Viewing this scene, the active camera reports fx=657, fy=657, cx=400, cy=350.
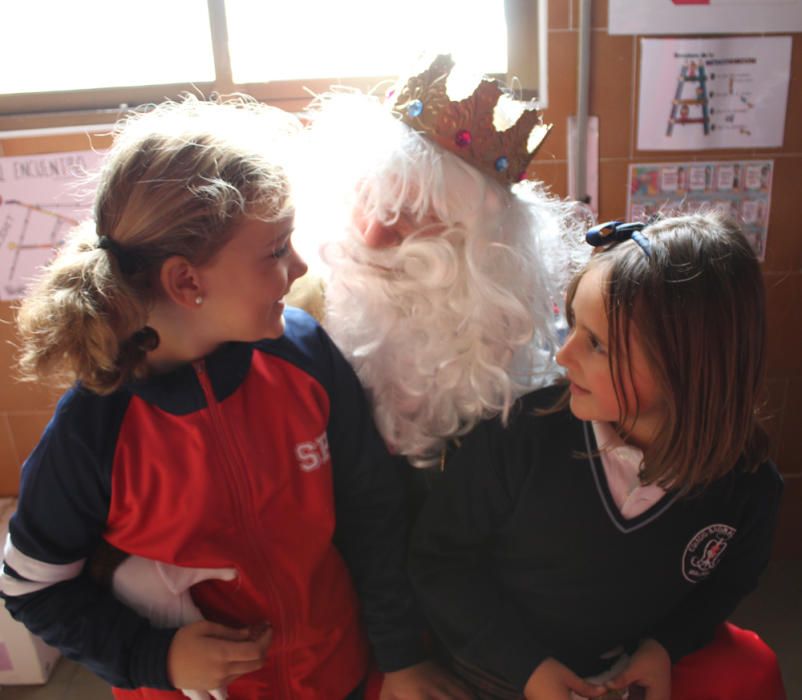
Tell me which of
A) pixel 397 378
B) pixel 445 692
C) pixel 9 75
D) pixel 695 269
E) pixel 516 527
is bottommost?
pixel 445 692

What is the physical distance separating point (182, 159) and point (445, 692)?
84 cm

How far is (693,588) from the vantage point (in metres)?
1.01

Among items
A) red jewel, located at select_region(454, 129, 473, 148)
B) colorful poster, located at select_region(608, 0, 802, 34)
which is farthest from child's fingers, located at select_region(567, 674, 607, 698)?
colorful poster, located at select_region(608, 0, 802, 34)

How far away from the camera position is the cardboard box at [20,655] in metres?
1.46

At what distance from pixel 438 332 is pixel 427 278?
89mm

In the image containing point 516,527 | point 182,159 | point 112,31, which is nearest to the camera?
point 182,159

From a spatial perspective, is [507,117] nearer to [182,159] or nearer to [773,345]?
[182,159]

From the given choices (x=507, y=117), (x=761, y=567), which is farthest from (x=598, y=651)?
(x=507, y=117)

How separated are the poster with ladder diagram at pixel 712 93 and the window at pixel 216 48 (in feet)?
0.91

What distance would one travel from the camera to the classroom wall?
149cm

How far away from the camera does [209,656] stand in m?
0.85

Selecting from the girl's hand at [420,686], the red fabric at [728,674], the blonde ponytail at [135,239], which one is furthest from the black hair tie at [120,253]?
the red fabric at [728,674]

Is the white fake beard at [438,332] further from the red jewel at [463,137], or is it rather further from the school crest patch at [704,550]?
the school crest patch at [704,550]

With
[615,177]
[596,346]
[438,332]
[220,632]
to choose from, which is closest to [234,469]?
[220,632]
